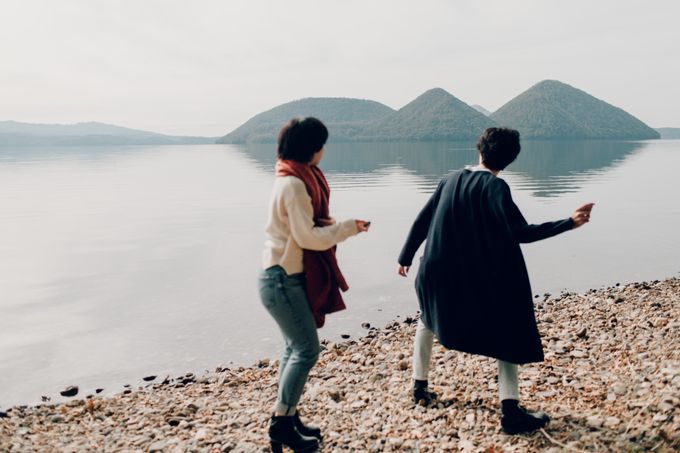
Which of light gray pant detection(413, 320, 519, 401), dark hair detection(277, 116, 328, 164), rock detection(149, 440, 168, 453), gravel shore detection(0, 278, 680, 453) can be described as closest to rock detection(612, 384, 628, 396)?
gravel shore detection(0, 278, 680, 453)

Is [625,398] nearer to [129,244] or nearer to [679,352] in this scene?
[679,352]

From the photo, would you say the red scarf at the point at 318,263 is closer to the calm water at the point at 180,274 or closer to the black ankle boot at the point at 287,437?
the black ankle boot at the point at 287,437

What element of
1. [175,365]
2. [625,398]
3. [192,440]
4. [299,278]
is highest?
[299,278]

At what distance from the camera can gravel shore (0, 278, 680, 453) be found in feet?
16.9

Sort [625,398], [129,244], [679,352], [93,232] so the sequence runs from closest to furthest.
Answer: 1. [625,398]
2. [679,352]
3. [129,244]
4. [93,232]

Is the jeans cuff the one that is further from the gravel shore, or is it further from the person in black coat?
the person in black coat

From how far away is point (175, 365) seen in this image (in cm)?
1096

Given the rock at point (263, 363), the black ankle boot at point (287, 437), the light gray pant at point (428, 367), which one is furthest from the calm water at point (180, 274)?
the black ankle boot at point (287, 437)

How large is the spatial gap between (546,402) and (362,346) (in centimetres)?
520

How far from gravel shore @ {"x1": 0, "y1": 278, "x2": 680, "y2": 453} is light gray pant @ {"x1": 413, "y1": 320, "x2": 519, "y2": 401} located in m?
0.36

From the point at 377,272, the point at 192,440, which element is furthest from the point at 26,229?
the point at 192,440

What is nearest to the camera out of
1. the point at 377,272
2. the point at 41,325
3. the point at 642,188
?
the point at 41,325

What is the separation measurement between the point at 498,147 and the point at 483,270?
1.12m

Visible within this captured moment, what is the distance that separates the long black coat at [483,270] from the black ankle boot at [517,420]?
452 mm
